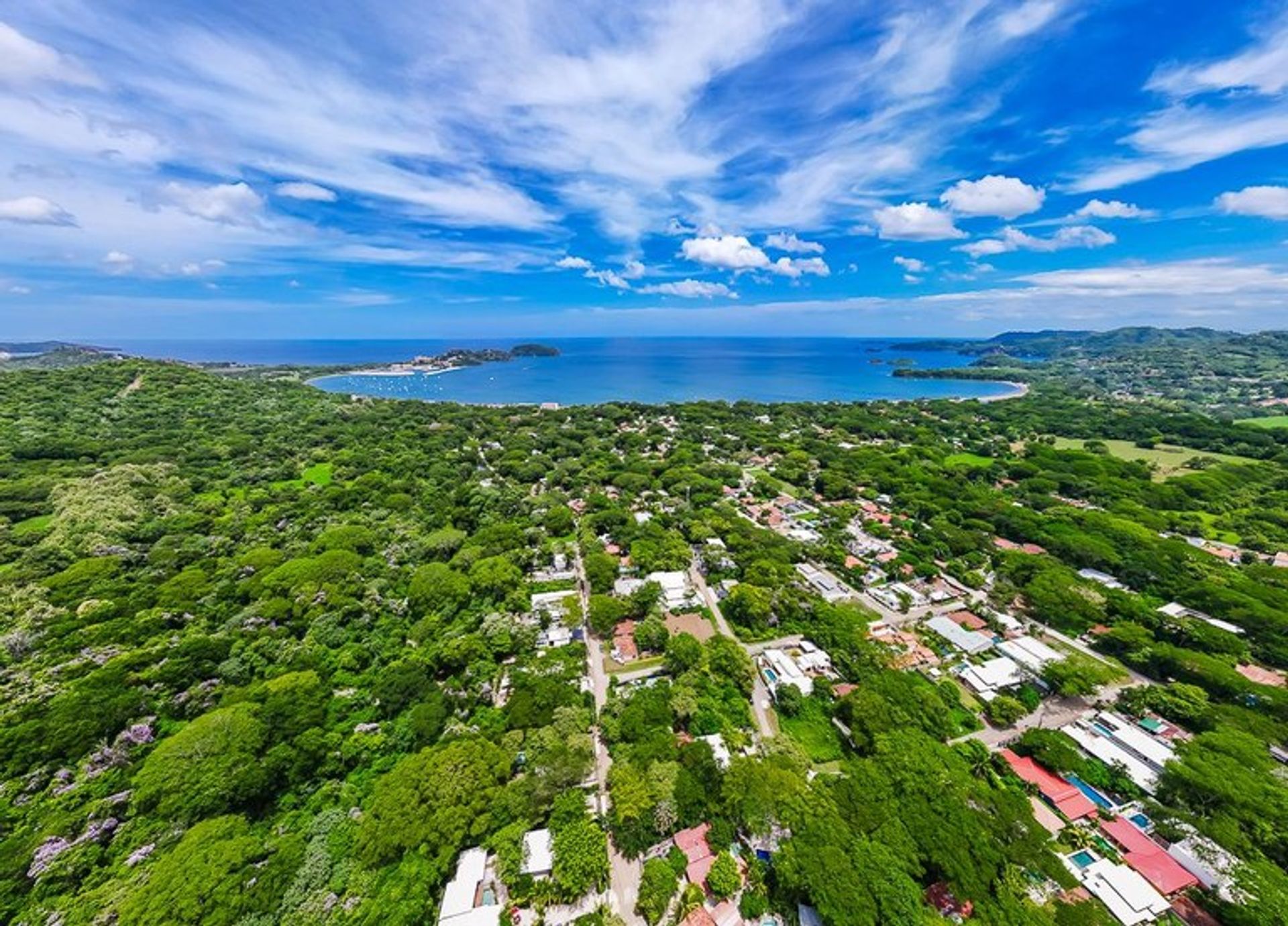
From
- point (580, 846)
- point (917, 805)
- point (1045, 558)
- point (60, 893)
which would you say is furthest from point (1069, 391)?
point (60, 893)

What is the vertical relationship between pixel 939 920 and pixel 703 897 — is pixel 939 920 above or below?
above

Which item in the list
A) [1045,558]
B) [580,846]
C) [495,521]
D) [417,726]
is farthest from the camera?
[495,521]

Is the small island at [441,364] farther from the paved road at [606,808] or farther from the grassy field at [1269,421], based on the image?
the grassy field at [1269,421]

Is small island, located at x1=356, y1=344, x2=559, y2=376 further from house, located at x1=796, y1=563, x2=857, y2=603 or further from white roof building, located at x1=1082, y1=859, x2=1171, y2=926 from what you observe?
white roof building, located at x1=1082, y1=859, x2=1171, y2=926

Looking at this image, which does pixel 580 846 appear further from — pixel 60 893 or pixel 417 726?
pixel 60 893

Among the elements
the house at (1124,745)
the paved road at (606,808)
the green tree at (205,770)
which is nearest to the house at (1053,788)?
the house at (1124,745)
